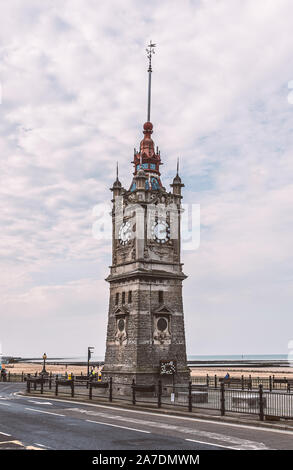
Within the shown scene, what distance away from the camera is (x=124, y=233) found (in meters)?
35.3

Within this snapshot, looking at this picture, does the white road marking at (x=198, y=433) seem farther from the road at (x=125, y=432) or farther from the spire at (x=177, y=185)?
the spire at (x=177, y=185)

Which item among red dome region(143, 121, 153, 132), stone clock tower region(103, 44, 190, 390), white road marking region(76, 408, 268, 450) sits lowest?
white road marking region(76, 408, 268, 450)

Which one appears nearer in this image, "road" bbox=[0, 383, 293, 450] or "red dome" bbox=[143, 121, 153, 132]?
"road" bbox=[0, 383, 293, 450]

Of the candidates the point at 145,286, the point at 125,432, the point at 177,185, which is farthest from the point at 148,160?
the point at 125,432

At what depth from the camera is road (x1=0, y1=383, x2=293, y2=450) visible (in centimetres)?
1362

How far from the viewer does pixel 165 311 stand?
32938 mm

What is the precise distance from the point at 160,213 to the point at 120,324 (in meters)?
7.94

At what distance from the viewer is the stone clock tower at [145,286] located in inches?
1267

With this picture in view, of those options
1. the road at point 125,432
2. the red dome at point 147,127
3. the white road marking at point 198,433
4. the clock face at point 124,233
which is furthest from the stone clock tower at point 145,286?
the white road marking at point 198,433

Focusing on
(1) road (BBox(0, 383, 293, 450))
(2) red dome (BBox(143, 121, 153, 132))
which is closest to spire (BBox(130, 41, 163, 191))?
(2) red dome (BBox(143, 121, 153, 132))

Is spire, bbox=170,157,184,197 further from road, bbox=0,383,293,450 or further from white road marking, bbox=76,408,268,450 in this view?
white road marking, bbox=76,408,268,450
